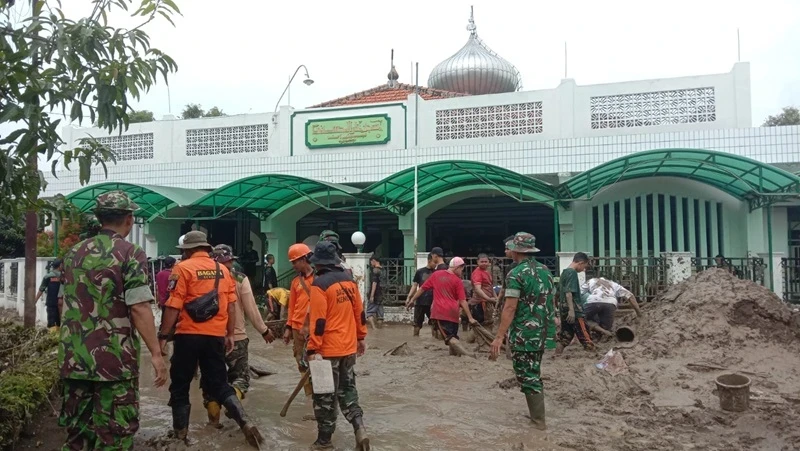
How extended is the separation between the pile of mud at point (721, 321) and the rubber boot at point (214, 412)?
4.88 m

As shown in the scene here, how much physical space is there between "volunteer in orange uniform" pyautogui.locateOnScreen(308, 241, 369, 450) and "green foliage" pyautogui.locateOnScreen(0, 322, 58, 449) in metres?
1.99

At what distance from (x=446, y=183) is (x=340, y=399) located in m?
10.7

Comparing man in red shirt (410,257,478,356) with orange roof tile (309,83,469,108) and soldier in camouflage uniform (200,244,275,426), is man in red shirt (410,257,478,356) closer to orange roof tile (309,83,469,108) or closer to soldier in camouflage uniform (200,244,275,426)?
soldier in camouflage uniform (200,244,275,426)

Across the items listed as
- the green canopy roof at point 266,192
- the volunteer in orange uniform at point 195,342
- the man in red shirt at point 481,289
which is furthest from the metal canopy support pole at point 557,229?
the volunteer in orange uniform at point 195,342

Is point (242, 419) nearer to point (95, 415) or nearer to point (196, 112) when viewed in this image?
point (95, 415)

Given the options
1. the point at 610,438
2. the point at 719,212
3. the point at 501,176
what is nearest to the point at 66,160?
the point at 610,438

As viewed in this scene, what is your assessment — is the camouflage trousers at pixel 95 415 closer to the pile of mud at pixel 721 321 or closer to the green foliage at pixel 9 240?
the pile of mud at pixel 721 321

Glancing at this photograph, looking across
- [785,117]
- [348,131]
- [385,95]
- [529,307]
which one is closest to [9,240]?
[348,131]

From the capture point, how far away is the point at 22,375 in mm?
4719

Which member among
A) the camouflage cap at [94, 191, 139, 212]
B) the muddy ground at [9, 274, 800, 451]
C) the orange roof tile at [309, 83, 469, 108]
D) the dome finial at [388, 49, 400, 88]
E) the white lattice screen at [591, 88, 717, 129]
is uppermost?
the dome finial at [388, 49, 400, 88]

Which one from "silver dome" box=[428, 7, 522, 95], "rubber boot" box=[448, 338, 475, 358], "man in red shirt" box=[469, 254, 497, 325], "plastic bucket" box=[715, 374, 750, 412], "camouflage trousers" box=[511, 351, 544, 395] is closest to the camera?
"camouflage trousers" box=[511, 351, 544, 395]

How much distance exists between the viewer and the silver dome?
59.4 ft

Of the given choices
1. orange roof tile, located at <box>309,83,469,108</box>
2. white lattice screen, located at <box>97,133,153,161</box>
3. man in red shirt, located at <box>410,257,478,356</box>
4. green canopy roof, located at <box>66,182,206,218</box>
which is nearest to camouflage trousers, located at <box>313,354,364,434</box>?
man in red shirt, located at <box>410,257,478,356</box>

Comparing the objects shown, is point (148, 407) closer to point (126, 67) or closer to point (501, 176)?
point (126, 67)
